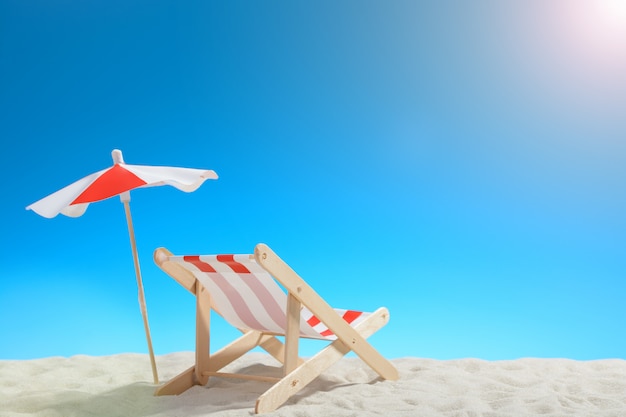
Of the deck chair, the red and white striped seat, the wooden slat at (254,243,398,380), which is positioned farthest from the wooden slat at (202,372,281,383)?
the wooden slat at (254,243,398,380)

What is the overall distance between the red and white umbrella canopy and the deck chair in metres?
0.42

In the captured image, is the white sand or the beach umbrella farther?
the beach umbrella

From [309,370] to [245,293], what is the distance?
534 millimetres

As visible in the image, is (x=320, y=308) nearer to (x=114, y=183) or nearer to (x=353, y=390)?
(x=353, y=390)

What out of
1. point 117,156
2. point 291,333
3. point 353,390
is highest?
point 117,156

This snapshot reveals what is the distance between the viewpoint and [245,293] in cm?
358

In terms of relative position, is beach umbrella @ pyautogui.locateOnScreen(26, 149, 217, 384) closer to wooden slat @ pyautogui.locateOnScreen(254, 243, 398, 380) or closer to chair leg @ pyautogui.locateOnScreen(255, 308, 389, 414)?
wooden slat @ pyautogui.locateOnScreen(254, 243, 398, 380)

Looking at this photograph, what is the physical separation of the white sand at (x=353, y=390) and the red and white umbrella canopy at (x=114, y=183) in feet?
3.34

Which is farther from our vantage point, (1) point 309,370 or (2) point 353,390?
(2) point 353,390

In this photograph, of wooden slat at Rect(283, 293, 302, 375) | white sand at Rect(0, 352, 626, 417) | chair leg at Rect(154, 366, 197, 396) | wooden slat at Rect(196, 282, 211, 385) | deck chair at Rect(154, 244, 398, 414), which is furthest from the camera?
wooden slat at Rect(196, 282, 211, 385)

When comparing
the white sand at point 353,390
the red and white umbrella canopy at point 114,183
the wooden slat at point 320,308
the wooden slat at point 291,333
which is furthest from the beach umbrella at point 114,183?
the white sand at point 353,390

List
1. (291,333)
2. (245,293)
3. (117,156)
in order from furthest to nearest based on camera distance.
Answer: (117,156), (245,293), (291,333)

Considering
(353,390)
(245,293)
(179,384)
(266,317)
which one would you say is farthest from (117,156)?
(353,390)

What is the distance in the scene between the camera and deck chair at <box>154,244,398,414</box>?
3.26 metres
